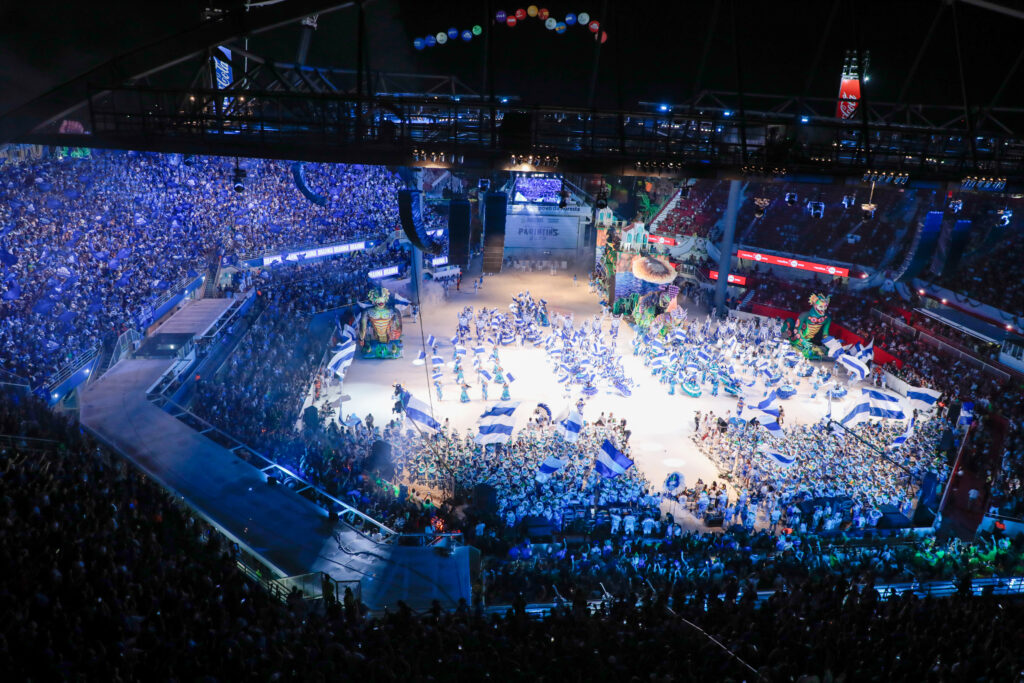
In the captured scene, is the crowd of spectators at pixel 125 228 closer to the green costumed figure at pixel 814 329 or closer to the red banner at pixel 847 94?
the red banner at pixel 847 94

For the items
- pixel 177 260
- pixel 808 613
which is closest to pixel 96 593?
pixel 808 613

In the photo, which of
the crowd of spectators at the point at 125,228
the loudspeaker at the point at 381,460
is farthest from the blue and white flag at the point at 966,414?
the crowd of spectators at the point at 125,228

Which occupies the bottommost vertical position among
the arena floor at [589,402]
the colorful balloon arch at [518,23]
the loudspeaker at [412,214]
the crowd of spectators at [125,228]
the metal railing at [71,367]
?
the arena floor at [589,402]

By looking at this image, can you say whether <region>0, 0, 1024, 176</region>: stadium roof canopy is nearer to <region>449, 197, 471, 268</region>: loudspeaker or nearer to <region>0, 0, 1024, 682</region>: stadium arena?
<region>0, 0, 1024, 682</region>: stadium arena

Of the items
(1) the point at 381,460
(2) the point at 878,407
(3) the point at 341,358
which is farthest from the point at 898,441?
(3) the point at 341,358

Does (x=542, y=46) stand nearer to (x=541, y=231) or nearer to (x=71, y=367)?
(x=71, y=367)

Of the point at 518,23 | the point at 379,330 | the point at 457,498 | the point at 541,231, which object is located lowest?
the point at 457,498

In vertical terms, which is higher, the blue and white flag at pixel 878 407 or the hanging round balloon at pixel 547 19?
the hanging round balloon at pixel 547 19
